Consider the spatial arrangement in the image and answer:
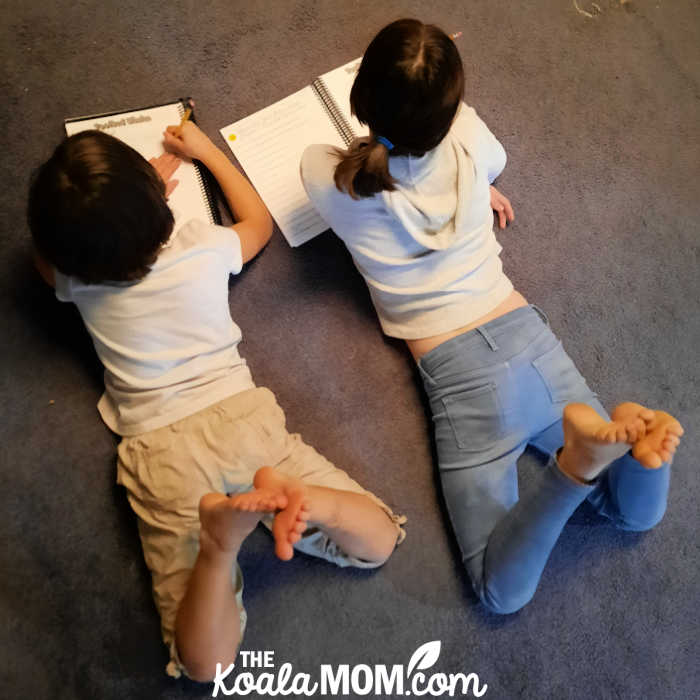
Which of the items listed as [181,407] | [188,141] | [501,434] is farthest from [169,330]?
[501,434]

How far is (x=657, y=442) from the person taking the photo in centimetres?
69

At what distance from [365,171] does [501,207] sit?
38 cm

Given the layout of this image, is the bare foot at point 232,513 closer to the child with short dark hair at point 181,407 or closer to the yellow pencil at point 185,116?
the child with short dark hair at point 181,407

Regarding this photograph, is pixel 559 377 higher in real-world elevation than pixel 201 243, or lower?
lower

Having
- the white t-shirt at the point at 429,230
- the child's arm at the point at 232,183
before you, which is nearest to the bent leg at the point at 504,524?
the white t-shirt at the point at 429,230

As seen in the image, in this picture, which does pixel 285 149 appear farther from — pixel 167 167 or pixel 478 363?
pixel 478 363

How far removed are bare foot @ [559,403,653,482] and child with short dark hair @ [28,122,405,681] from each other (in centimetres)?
29

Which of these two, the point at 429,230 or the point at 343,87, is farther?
the point at 343,87

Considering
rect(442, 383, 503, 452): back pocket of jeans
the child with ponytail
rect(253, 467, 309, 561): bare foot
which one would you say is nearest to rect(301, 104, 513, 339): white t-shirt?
the child with ponytail

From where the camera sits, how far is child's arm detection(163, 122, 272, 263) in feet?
3.08

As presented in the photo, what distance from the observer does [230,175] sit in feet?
3.09

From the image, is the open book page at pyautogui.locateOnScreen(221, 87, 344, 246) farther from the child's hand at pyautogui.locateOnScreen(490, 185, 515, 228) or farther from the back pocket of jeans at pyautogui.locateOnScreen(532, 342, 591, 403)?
the back pocket of jeans at pyautogui.locateOnScreen(532, 342, 591, 403)

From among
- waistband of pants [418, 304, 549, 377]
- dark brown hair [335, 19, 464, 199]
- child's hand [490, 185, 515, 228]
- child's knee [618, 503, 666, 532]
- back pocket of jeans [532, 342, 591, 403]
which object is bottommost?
child's knee [618, 503, 666, 532]

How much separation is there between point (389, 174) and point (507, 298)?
0.30 metres
